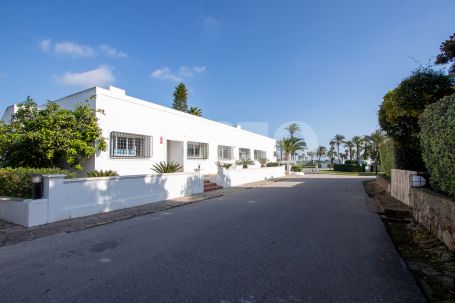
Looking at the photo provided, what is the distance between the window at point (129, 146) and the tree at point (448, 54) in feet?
40.9

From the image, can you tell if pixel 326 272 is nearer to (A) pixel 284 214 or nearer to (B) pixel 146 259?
(B) pixel 146 259

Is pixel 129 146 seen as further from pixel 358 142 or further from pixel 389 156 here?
pixel 358 142

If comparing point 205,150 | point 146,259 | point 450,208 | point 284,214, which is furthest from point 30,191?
point 205,150

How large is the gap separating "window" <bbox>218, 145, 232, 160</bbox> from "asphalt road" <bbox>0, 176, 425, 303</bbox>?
1495cm

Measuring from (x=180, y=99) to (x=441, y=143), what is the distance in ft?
121

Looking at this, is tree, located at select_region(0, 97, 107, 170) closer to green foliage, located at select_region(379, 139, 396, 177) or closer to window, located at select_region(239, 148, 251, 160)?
green foliage, located at select_region(379, 139, 396, 177)

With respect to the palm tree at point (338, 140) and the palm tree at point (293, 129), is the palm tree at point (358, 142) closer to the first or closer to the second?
the palm tree at point (338, 140)

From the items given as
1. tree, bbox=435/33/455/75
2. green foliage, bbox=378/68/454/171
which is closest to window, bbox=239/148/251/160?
green foliage, bbox=378/68/454/171

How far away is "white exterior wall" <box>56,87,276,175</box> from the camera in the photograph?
471 inches

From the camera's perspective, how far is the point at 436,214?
564 cm

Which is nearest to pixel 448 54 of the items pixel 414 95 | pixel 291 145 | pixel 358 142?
pixel 414 95

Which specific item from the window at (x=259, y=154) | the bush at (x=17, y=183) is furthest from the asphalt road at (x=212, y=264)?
the window at (x=259, y=154)

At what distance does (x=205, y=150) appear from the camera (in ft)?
64.5

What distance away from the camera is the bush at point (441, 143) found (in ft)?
17.6
